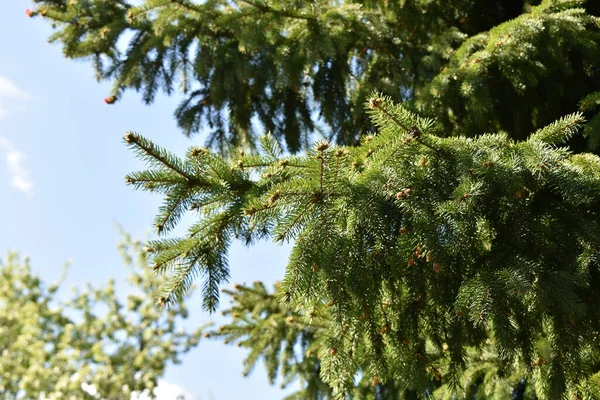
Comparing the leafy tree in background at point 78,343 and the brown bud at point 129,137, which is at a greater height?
the leafy tree in background at point 78,343

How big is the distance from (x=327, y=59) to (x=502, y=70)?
121 cm

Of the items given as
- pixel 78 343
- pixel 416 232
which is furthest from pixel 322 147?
pixel 78 343

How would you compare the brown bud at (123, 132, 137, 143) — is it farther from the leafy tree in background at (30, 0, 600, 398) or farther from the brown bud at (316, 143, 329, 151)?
the brown bud at (316, 143, 329, 151)

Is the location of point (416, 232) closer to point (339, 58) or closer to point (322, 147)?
point (322, 147)

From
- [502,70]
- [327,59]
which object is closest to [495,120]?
[502,70]

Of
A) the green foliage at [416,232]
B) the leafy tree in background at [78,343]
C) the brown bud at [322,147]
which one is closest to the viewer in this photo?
the brown bud at [322,147]

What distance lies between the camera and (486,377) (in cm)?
299

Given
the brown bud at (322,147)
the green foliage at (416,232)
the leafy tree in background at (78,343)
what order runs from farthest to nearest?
the leafy tree in background at (78,343) → the green foliage at (416,232) → the brown bud at (322,147)

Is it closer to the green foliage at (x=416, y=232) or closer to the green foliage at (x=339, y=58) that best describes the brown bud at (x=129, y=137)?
the green foliage at (x=416, y=232)

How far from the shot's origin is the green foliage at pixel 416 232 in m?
1.65

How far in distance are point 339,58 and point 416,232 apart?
2.38m

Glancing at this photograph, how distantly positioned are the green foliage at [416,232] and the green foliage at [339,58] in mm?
1295

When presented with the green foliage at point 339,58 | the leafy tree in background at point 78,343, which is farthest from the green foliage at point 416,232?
the leafy tree in background at point 78,343

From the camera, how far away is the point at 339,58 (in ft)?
12.5
